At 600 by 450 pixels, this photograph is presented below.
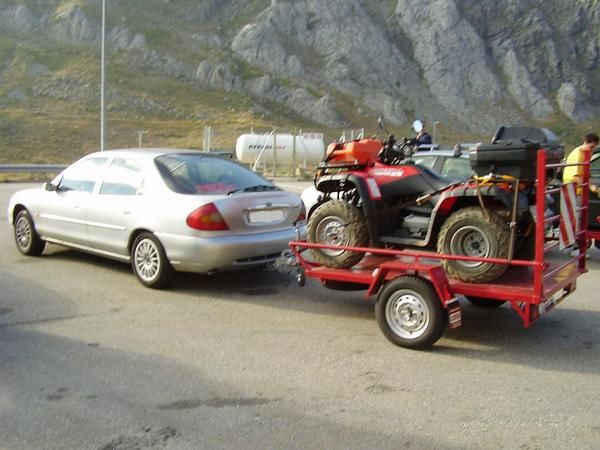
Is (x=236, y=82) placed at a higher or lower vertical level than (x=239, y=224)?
higher

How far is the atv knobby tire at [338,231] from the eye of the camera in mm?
6105

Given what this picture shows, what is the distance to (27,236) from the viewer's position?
915 centimetres

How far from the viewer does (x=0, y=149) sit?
39844 mm

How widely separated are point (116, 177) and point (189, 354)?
339 centimetres

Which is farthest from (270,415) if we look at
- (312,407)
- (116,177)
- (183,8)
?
(183,8)

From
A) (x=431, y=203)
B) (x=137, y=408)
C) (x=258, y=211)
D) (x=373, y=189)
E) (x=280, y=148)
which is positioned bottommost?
(x=137, y=408)

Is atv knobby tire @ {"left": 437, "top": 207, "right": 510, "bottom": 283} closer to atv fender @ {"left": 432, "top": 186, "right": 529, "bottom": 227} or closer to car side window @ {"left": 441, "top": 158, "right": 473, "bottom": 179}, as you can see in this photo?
atv fender @ {"left": 432, "top": 186, "right": 529, "bottom": 227}

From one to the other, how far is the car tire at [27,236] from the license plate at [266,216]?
11.4 feet

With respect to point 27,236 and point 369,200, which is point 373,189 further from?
point 27,236

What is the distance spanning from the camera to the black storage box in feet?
17.4

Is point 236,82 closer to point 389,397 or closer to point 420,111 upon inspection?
point 420,111

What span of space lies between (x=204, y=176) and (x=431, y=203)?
2.81 meters

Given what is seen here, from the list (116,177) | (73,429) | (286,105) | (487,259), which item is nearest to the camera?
(73,429)

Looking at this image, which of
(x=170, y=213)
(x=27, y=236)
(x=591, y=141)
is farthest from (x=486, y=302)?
(x=27, y=236)
